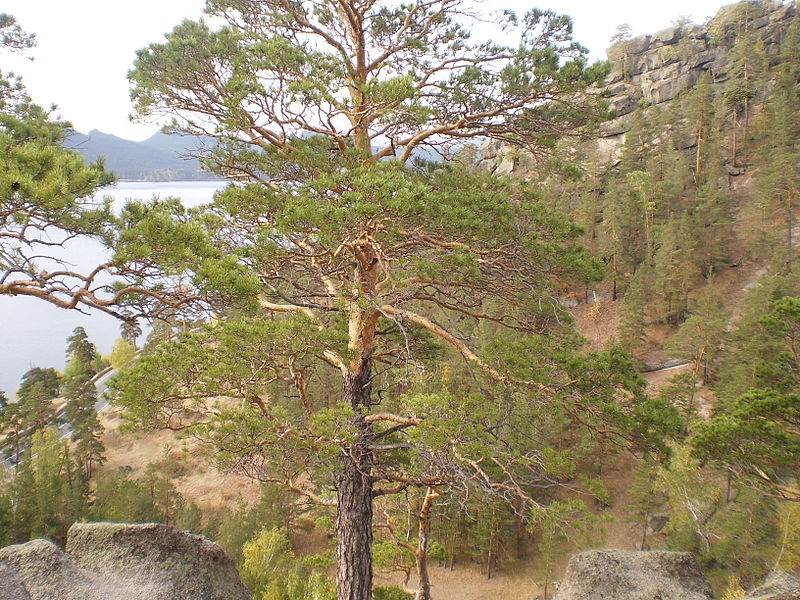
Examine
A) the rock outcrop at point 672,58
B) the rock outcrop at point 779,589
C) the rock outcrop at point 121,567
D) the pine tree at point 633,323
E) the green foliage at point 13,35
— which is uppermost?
the rock outcrop at point 672,58

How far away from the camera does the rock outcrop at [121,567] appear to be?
4.55 meters

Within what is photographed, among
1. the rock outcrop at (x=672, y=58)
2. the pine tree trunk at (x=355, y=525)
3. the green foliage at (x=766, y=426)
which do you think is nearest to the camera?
the pine tree trunk at (x=355, y=525)

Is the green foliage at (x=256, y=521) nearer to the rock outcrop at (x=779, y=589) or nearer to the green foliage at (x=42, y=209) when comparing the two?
the rock outcrop at (x=779, y=589)

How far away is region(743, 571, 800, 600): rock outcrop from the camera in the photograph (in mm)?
4734

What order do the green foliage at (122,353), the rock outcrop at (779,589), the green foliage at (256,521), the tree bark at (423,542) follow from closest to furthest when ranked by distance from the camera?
the rock outcrop at (779,589) < the tree bark at (423,542) < the green foliage at (256,521) < the green foliage at (122,353)

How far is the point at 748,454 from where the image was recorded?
5.38m

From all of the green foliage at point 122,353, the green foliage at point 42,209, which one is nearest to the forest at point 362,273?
the green foliage at point 42,209

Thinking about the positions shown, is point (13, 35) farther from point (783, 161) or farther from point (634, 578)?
point (783, 161)

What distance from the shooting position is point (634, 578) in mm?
6094

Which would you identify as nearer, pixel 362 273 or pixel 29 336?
pixel 362 273

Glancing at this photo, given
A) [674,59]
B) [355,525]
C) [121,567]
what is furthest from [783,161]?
[121,567]

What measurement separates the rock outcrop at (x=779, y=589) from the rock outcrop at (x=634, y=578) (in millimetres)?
867

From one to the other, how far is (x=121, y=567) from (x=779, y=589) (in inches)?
293

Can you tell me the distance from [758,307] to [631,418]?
1439 centimetres
